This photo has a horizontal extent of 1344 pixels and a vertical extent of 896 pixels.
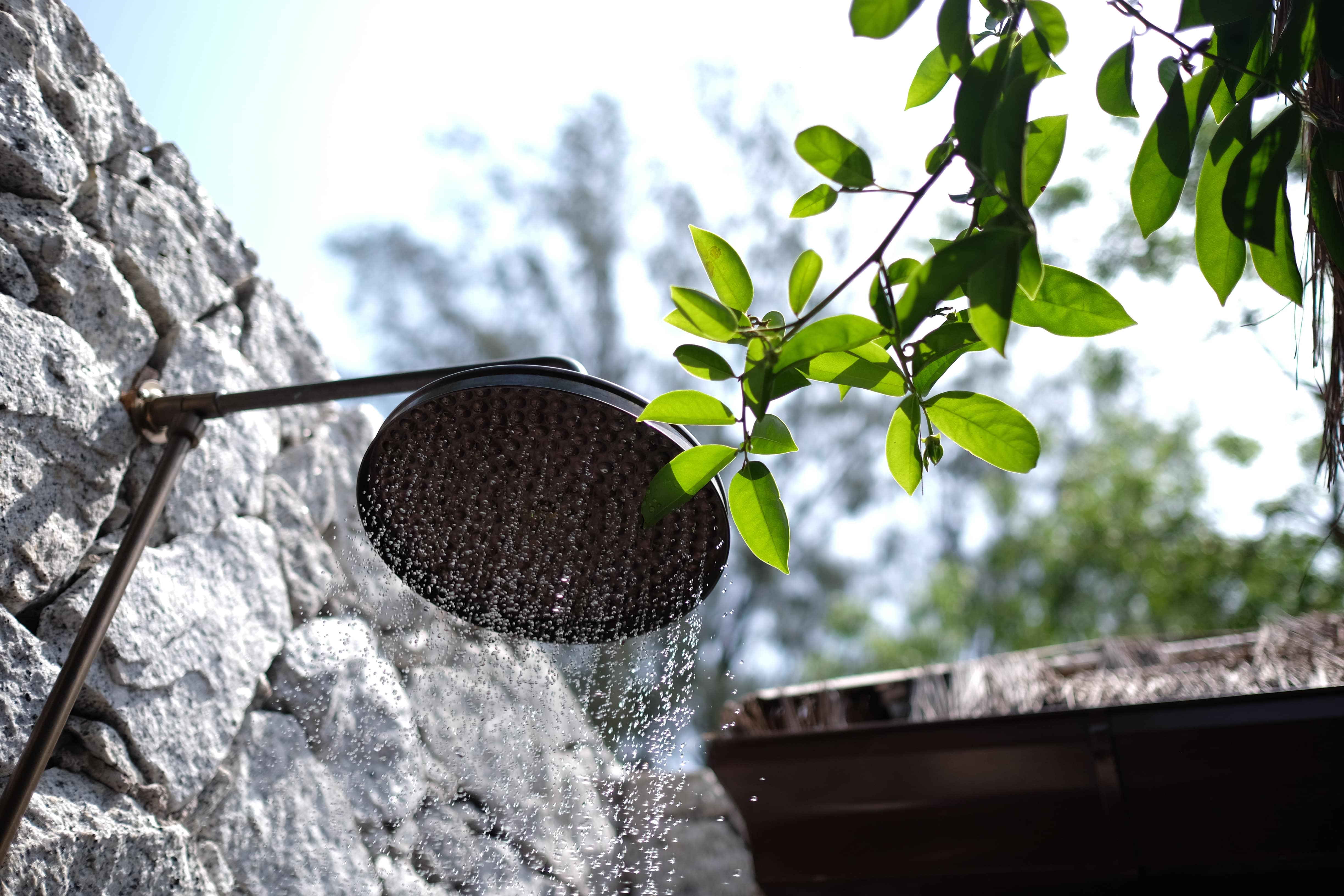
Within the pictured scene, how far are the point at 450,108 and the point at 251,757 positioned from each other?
5.09 metres

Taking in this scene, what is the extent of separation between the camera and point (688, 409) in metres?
0.40

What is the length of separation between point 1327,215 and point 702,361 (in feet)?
1.03

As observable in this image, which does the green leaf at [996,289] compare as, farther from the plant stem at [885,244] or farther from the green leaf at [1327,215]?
the green leaf at [1327,215]

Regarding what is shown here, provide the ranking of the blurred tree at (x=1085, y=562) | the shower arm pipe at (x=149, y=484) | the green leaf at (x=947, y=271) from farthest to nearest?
the blurred tree at (x=1085, y=562)
the shower arm pipe at (x=149, y=484)
the green leaf at (x=947, y=271)

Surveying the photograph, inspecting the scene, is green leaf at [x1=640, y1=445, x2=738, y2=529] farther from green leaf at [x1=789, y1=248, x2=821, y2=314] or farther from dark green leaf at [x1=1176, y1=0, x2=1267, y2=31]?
dark green leaf at [x1=1176, y1=0, x2=1267, y2=31]

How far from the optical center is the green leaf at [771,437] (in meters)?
0.42

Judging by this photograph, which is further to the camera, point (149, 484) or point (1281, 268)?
point (149, 484)

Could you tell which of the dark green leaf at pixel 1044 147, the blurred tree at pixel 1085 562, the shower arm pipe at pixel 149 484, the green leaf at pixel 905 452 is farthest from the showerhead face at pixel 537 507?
the blurred tree at pixel 1085 562

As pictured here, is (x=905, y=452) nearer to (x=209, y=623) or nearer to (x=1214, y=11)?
(x=1214, y=11)

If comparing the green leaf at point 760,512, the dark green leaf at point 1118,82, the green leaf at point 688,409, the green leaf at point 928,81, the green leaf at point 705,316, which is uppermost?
the green leaf at point 928,81

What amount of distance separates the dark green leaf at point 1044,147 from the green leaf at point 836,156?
65mm

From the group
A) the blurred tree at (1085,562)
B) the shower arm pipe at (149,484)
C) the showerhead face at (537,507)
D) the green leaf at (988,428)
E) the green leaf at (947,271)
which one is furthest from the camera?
the blurred tree at (1085,562)

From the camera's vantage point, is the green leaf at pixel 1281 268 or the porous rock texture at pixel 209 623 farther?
the porous rock texture at pixel 209 623

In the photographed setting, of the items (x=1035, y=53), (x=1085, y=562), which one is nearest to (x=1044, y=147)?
(x=1035, y=53)
